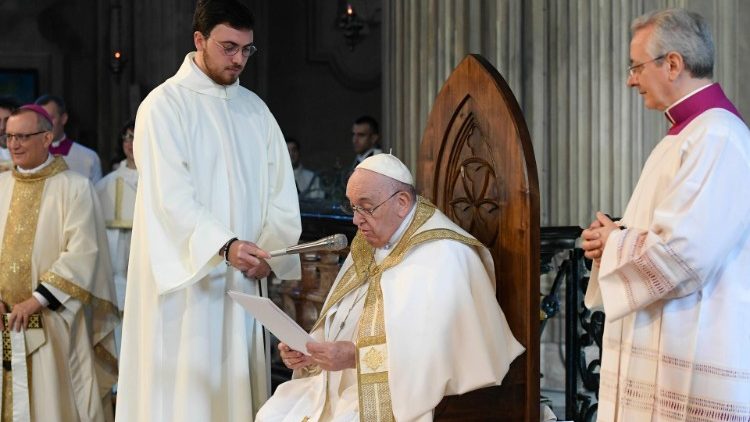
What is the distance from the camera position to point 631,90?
6.80m

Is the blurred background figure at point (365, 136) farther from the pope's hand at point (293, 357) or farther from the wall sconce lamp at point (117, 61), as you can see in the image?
the pope's hand at point (293, 357)

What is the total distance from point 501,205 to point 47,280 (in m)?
2.73

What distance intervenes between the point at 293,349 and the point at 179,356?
24.2 inches

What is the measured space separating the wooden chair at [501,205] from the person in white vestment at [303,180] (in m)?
6.03

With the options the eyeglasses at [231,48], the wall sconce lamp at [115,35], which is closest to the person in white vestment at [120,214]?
the eyeglasses at [231,48]

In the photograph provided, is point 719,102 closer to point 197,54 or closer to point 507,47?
point 197,54

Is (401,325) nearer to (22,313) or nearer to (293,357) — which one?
(293,357)

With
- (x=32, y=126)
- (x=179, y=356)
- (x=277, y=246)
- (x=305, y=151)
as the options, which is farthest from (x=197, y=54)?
(x=305, y=151)

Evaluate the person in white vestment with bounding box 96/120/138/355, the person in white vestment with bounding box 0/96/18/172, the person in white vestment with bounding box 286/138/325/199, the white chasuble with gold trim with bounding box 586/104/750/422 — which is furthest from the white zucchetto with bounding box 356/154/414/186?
the person in white vestment with bounding box 286/138/325/199

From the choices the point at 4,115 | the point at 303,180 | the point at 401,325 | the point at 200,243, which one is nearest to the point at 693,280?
the point at 401,325

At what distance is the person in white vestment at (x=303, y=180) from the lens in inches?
408

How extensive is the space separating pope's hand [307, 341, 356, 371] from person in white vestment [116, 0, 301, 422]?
1.79ft

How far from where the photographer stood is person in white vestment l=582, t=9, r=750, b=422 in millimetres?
3127

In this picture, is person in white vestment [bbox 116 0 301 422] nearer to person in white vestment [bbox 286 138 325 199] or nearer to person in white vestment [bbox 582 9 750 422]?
person in white vestment [bbox 582 9 750 422]
